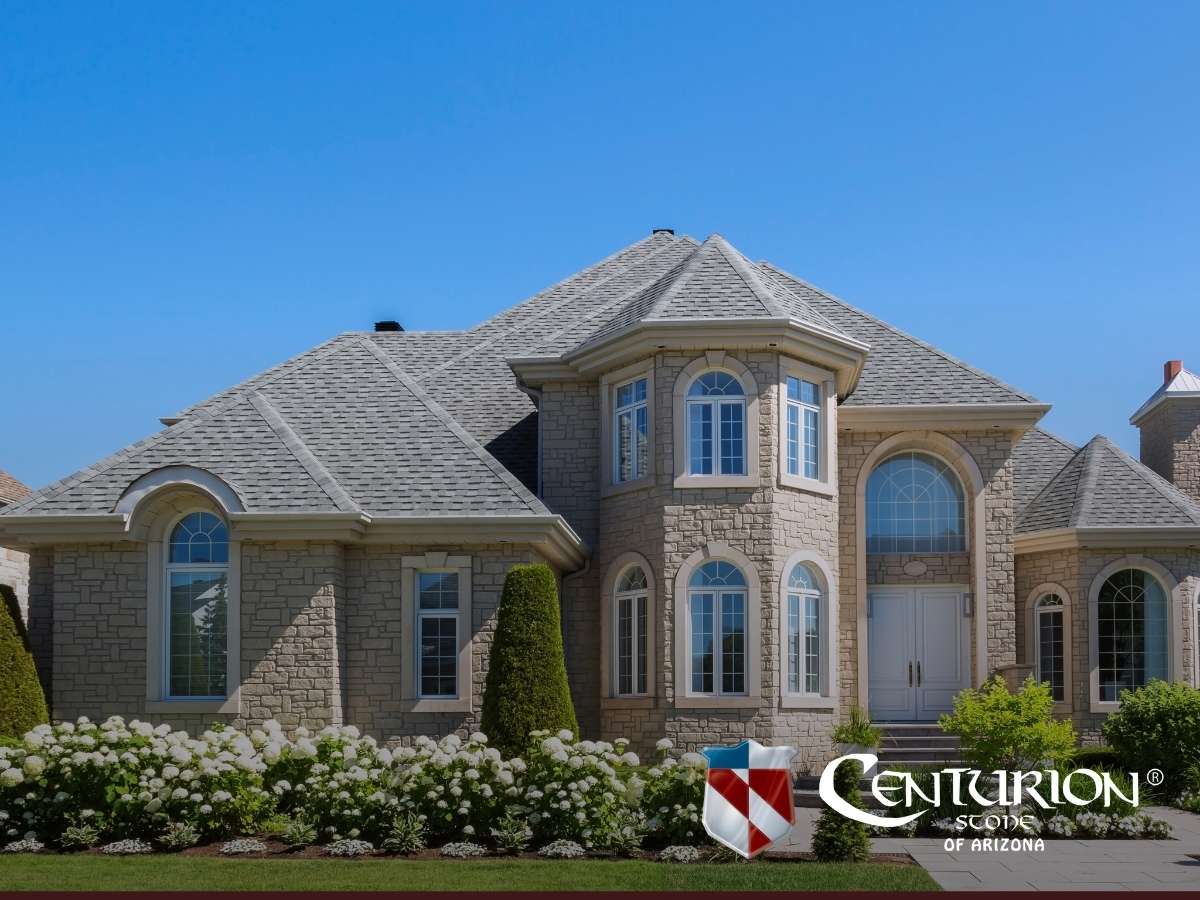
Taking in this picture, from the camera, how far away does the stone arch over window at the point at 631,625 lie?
70.0 feet

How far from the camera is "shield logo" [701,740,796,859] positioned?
1374cm

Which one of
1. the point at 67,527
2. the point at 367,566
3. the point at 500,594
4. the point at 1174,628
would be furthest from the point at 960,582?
the point at 67,527

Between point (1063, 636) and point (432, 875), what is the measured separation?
1430 cm

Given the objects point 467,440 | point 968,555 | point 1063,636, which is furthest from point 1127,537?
point 467,440

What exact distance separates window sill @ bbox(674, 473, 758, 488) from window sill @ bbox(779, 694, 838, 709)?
117 inches

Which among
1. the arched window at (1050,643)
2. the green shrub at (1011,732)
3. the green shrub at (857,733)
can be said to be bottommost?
the green shrub at (857,733)

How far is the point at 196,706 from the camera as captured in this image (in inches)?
753

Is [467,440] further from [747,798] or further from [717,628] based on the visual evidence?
[747,798]

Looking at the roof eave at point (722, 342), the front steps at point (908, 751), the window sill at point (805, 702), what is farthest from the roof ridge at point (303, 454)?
A: the front steps at point (908, 751)

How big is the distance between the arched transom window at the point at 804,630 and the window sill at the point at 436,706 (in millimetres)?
4572

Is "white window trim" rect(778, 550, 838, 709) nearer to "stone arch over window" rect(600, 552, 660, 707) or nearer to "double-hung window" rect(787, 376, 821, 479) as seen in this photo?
"double-hung window" rect(787, 376, 821, 479)

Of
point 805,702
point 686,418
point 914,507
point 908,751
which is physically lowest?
point 908,751

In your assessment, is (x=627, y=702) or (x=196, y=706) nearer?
(x=196, y=706)

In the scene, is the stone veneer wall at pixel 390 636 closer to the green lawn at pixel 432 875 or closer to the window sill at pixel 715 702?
the window sill at pixel 715 702
